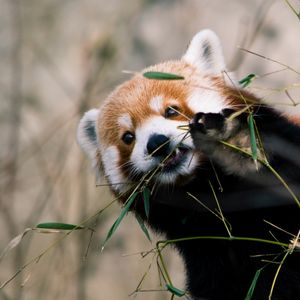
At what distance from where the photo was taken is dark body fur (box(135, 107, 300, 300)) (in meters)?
3.31

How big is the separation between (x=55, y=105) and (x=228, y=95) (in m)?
4.81

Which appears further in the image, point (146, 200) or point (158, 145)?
point (158, 145)

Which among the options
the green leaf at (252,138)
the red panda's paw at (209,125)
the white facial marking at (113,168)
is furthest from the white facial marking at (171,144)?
the green leaf at (252,138)

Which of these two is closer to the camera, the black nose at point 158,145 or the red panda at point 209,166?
the red panda at point 209,166

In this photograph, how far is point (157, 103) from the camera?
12.6ft

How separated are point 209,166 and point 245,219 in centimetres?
27

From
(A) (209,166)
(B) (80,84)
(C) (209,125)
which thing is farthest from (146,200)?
(B) (80,84)

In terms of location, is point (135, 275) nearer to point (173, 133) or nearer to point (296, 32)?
point (296, 32)

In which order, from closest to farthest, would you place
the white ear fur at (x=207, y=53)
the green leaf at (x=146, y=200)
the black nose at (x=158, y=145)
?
the green leaf at (x=146, y=200), the black nose at (x=158, y=145), the white ear fur at (x=207, y=53)

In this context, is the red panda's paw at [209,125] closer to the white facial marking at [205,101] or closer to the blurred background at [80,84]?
the white facial marking at [205,101]

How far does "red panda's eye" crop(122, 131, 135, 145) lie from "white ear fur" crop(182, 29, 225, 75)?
57cm

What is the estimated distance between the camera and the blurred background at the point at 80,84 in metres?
6.51

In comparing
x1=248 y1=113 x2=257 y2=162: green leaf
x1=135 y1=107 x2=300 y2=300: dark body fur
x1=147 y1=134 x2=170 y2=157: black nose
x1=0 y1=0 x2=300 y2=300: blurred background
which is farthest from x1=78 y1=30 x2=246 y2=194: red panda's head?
x1=0 y1=0 x2=300 y2=300: blurred background

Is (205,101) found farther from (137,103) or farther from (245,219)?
(245,219)
